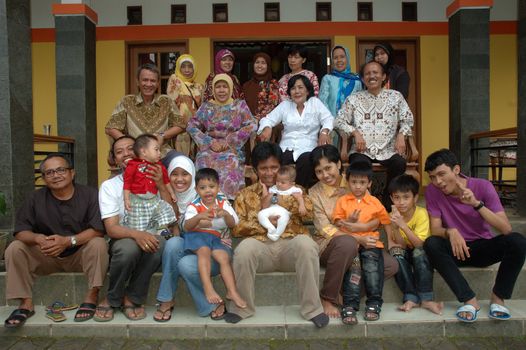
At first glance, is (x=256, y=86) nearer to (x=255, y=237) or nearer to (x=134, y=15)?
(x=255, y=237)

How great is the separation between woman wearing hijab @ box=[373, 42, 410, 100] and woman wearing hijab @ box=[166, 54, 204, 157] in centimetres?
184

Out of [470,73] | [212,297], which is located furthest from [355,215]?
[470,73]

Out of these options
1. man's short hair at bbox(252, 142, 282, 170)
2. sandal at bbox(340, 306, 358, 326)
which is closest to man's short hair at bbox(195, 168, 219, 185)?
man's short hair at bbox(252, 142, 282, 170)

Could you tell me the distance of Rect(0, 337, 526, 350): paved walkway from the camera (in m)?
2.86

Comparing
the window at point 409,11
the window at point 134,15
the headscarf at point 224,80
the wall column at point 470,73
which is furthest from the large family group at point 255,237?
the window at point 409,11

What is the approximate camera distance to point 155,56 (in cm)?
719

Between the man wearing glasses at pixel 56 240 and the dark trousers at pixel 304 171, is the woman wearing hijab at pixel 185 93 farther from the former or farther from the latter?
the man wearing glasses at pixel 56 240

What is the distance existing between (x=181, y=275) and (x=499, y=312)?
2.02m

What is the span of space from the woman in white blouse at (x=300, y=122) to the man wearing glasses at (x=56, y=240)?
1.67 m

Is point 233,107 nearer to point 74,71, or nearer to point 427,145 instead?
point 74,71

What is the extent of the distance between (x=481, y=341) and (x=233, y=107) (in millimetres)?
2744

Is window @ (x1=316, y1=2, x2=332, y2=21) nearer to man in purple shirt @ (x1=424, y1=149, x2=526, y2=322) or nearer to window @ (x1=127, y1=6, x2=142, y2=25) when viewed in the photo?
window @ (x1=127, y1=6, x2=142, y2=25)

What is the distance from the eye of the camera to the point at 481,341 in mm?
2908

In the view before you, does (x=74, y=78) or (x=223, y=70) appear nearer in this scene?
(x=223, y=70)
